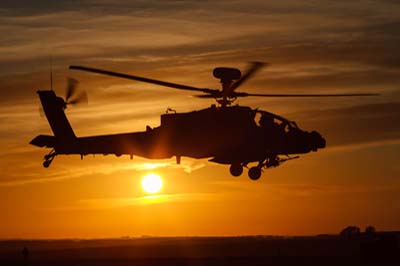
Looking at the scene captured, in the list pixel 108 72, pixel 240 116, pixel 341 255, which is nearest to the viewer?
pixel 108 72

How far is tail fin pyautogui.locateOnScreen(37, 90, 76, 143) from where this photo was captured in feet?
211

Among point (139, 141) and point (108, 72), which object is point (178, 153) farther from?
point (108, 72)

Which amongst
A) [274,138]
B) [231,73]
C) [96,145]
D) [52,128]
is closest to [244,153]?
[274,138]

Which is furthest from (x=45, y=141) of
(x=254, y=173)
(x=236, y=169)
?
(x=254, y=173)

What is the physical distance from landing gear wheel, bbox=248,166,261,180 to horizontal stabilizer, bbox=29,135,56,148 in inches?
568

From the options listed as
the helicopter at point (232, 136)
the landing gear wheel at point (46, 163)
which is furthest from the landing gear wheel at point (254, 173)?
the landing gear wheel at point (46, 163)

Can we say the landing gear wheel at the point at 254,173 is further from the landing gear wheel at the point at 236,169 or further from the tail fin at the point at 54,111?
the tail fin at the point at 54,111

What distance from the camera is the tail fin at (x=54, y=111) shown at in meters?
64.3

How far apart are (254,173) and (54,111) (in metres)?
17.0

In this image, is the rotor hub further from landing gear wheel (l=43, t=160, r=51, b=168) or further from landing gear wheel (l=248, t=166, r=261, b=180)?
landing gear wheel (l=43, t=160, r=51, b=168)

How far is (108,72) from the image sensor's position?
51.6 meters

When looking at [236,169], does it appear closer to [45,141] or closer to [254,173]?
[254,173]

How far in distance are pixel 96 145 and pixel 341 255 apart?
62.3 ft

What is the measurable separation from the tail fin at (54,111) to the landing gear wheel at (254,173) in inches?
570
